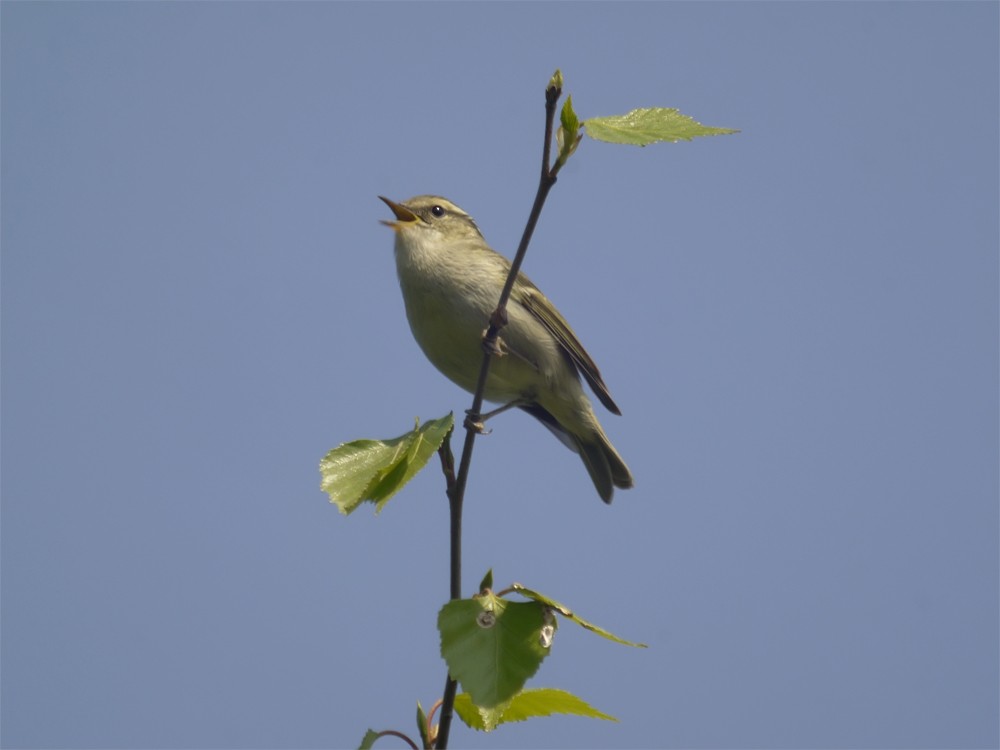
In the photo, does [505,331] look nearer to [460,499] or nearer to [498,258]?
[498,258]

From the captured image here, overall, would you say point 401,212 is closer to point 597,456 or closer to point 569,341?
point 569,341

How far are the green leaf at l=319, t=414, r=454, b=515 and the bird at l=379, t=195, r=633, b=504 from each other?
9.42ft

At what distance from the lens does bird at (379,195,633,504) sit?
5.60 meters

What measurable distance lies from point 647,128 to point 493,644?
1.19 metres

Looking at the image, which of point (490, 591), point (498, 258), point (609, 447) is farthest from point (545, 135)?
point (609, 447)

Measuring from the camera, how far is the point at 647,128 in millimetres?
2293

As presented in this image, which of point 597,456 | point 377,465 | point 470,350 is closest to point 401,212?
point 470,350

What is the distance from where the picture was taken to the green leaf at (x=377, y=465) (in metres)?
2.38

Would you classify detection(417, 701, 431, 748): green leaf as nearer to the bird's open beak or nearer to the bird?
the bird

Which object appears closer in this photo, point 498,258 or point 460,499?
point 460,499

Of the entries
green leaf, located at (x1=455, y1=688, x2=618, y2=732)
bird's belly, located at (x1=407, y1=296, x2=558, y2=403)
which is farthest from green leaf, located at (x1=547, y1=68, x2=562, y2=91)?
bird's belly, located at (x1=407, y1=296, x2=558, y2=403)

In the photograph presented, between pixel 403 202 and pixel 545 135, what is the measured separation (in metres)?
4.36

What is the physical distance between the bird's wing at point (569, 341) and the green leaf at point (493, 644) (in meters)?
4.09

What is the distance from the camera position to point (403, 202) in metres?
6.48
